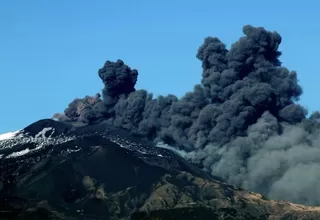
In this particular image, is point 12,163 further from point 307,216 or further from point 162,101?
point 307,216

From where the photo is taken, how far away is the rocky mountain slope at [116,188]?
296ft

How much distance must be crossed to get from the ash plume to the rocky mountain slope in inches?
96.8

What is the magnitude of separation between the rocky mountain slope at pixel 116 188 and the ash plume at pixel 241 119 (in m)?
2.46

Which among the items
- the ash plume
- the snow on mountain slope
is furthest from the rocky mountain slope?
the snow on mountain slope

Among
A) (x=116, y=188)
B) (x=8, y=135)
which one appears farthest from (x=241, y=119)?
(x=8, y=135)

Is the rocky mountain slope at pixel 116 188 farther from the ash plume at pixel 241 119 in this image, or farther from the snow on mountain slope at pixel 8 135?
the snow on mountain slope at pixel 8 135

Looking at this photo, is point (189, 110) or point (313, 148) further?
point (189, 110)

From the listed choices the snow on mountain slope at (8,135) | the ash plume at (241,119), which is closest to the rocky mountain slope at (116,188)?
the ash plume at (241,119)

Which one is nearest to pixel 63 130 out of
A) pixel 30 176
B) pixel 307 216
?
pixel 30 176

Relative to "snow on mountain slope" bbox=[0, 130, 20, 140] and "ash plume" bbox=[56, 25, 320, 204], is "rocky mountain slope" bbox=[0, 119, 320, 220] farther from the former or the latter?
"snow on mountain slope" bbox=[0, 130, 20, 140]

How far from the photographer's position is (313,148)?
96.4 metres

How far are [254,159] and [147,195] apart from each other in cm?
1398

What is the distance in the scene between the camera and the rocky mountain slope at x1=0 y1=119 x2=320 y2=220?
3553 inches

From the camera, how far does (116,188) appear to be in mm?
96500
